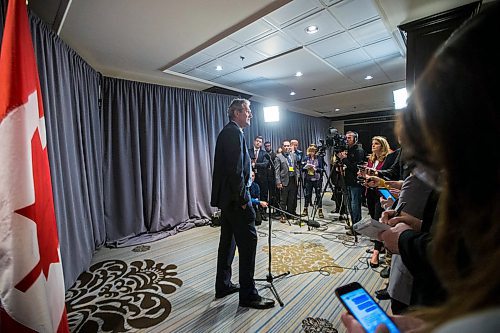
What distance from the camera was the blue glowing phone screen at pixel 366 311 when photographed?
54cm

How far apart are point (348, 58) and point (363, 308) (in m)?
3.30

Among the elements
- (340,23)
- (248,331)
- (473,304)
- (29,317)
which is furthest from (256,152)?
(473,304)

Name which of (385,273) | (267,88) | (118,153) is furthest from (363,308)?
(267,88)

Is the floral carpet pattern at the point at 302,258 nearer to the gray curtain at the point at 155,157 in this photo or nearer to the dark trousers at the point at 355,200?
the dark trousers at the point at 355,200

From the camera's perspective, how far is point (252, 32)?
2.41 meters

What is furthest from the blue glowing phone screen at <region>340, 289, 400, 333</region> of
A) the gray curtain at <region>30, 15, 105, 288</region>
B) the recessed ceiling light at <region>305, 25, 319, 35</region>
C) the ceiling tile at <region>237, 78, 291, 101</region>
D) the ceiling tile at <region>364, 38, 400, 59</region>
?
the ceiling tile at <region>237, 78, 291, 101</region>

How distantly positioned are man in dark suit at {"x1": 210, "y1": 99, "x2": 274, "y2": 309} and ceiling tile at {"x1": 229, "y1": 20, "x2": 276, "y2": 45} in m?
0.90

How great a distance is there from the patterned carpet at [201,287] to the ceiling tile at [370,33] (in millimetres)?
2409

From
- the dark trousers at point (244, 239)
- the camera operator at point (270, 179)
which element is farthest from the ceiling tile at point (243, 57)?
the dark trousers at point (244, 239)

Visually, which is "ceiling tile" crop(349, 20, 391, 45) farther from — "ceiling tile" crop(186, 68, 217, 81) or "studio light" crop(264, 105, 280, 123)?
"studio light" crop(264, 105, 280, 123)

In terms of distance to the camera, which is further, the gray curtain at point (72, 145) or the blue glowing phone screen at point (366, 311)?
the gray curtain at point (72, 145)

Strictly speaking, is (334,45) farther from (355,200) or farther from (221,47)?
(355,200)

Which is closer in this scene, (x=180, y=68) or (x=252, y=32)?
(x=252, y=32)

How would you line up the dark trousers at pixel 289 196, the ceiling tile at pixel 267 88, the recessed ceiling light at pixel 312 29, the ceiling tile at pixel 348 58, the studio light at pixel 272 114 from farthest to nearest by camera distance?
the studio light at pixel 272 114 → the dark trousers at pixel 289 196 → the ceiling tile at pixel 267 88 → the ceiling tile at pixel 348 58 → the recessed ceiling light at pixel 312 29
